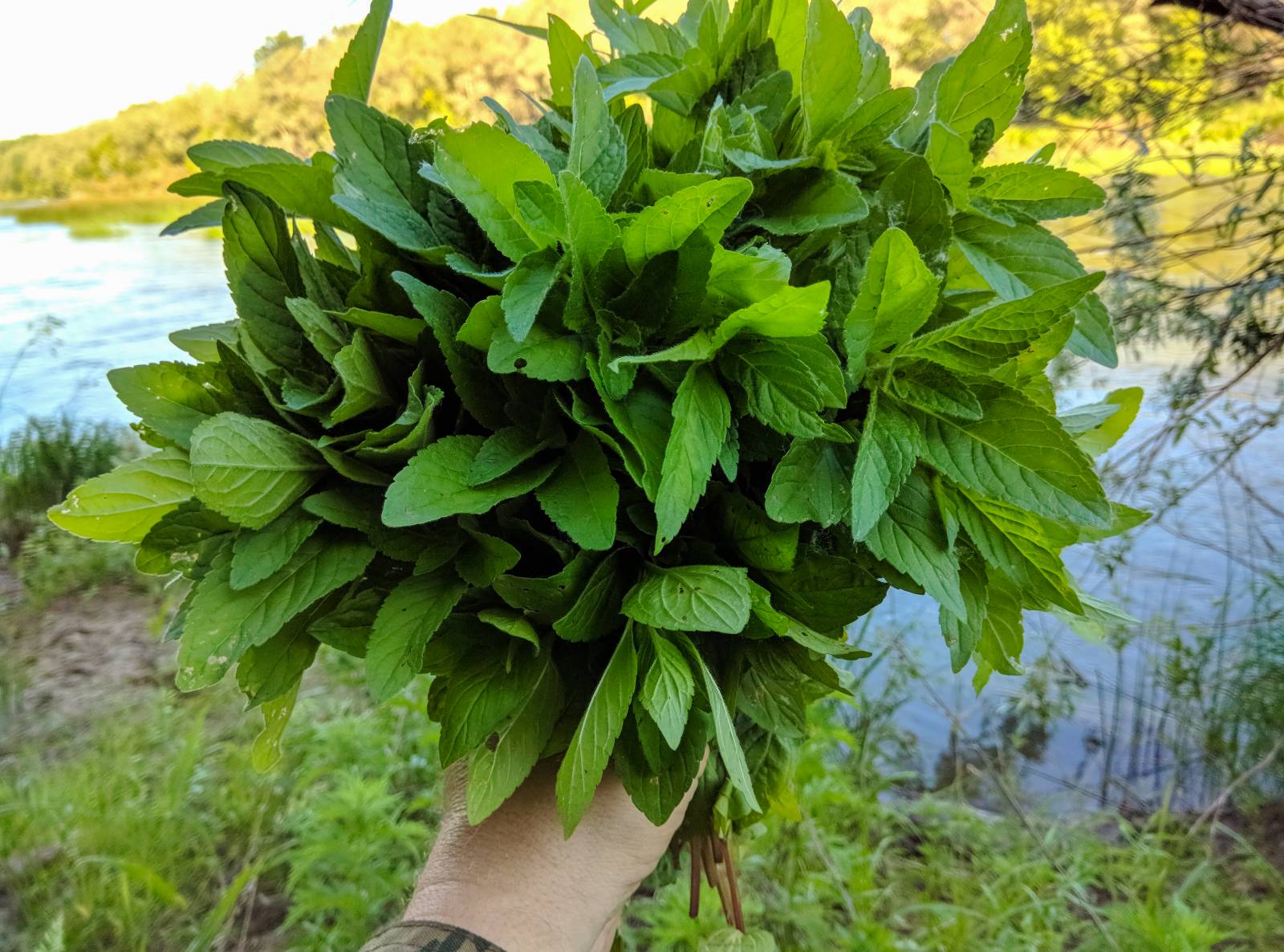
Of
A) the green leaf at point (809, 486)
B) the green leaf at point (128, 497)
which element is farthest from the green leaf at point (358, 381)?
the green leaf at point (809, 486)

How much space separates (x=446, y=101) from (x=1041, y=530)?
1.21m

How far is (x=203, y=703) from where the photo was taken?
1607 millimetres

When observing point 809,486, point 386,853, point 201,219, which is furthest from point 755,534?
point 386,853

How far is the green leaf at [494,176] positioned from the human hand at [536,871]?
38 cm

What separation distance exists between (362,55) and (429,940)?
22.2 inches

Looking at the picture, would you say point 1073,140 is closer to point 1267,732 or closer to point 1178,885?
point 1267,732

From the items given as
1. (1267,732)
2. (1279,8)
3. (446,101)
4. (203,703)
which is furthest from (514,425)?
(1267,732)

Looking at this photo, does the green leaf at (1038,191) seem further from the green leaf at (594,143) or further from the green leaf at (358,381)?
the green leaf at (358,381)

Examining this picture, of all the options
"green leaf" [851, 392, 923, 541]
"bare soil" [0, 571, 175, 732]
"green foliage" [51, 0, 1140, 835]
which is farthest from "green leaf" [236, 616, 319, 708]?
"bare soil" [0, 571, 175, 732]

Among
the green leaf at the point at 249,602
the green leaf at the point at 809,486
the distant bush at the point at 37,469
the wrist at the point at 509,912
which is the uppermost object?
the green leaf at the point at 809,486

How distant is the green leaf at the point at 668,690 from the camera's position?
383 millimetres

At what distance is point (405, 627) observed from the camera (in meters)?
0.41

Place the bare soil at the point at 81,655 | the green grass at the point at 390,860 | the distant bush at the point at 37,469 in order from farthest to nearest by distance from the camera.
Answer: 1. the distant bush at the point at 37,469
2. the bare soil at the point at 81,655
3. the green grass at the point at 390,860

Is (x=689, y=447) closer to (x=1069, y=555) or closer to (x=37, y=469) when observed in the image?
(x=1069, y=555)
